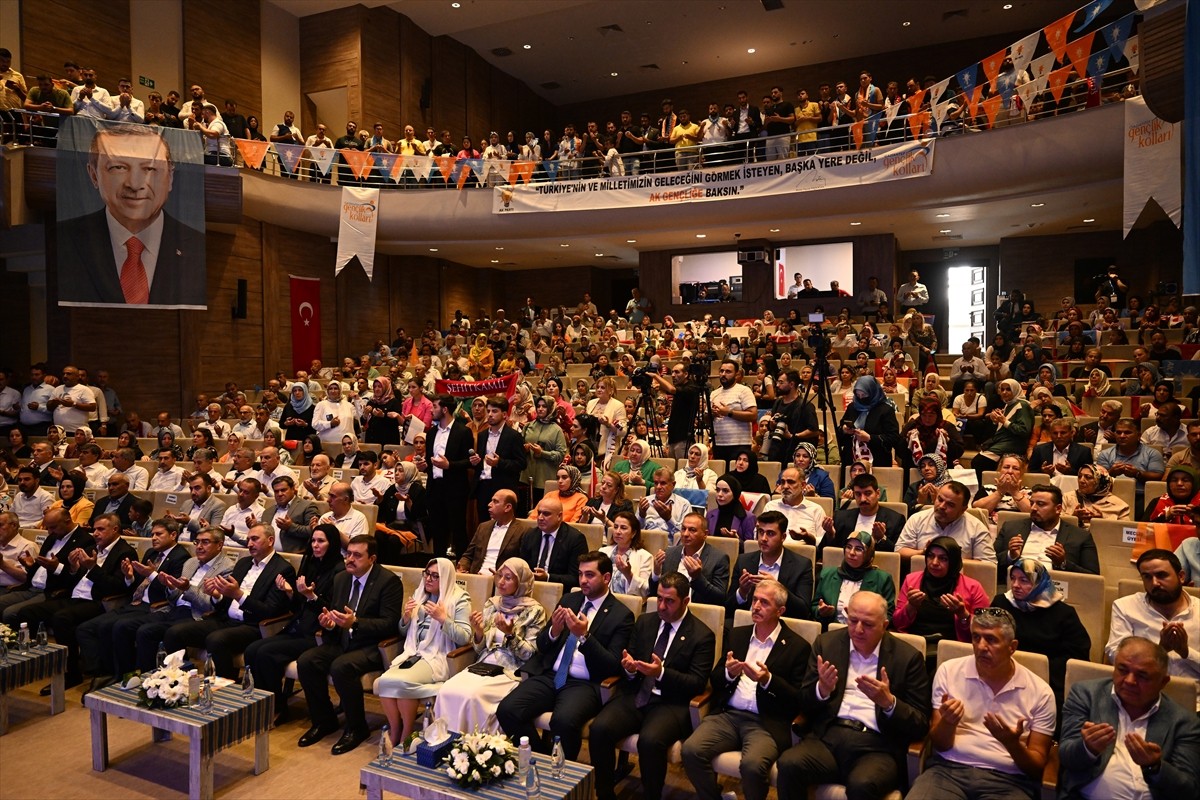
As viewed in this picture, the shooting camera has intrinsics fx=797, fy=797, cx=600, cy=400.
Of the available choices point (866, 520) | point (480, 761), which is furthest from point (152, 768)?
point (866, 520)

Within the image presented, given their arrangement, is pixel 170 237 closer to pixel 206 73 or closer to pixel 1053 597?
pixel 206 73

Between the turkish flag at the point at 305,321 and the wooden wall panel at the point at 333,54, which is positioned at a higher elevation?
the wooden wall panel at the point at 333,54

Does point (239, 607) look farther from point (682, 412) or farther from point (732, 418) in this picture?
point (732, 418)

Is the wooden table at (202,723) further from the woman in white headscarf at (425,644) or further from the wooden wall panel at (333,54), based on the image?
the wooden wall panel at (333,54)

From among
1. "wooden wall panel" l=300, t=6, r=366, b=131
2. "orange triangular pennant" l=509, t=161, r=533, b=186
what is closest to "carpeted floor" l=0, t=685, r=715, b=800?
"orange triangular pennant" l=509, t=161, r=533, b=186

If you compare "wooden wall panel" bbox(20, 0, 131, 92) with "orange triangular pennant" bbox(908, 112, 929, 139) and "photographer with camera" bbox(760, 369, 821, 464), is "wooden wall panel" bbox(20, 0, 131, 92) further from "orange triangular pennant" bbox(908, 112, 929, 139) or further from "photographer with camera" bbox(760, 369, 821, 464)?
"orange triangular pennant" bbox(908, 112, 929, 139)

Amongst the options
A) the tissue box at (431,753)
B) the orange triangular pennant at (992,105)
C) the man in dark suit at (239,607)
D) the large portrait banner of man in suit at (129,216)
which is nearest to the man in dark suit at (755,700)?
the tissue box at (431,753)

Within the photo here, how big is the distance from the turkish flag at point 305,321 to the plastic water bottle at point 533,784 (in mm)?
11893

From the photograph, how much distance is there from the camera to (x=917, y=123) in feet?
36.9

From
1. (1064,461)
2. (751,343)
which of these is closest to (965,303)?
Result: (751,343)

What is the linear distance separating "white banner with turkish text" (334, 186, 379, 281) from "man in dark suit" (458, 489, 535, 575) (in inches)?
360

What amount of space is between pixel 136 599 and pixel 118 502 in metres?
1.46

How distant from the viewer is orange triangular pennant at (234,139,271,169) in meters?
11.8

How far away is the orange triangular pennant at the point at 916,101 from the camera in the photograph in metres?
11.0
